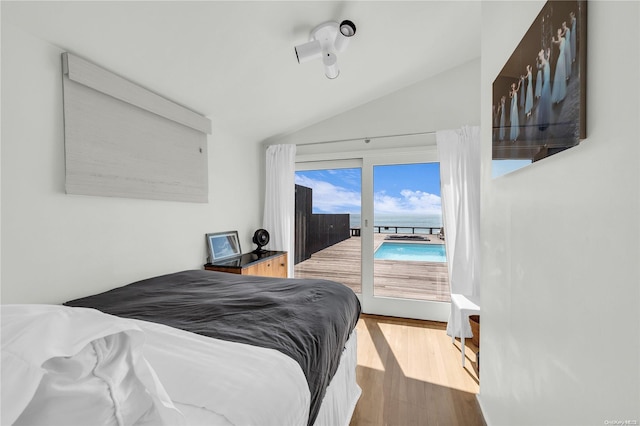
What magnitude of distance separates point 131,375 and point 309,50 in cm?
214

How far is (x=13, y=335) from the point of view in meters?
0.44

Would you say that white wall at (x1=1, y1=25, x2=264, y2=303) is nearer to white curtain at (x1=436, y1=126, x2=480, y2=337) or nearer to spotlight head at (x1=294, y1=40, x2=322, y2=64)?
spotlight head at (x1=294, y1=40, x2=322, y2=64)

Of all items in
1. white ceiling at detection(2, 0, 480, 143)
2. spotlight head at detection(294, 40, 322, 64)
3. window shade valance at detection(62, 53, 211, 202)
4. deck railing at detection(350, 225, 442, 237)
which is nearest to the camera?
white ceiling at detection(2, 0, 480, 143)

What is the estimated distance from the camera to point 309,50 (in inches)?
78.7

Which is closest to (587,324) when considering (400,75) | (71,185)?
(71,185)

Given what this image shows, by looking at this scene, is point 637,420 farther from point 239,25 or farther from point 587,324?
point 239,25

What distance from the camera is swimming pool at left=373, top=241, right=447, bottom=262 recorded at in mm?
3180

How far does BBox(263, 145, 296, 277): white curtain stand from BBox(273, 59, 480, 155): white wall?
31 cm

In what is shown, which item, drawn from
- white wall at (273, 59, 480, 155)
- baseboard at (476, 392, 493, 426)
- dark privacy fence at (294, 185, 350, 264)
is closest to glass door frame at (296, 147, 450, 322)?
white wall at (273, 59, 480, 155)

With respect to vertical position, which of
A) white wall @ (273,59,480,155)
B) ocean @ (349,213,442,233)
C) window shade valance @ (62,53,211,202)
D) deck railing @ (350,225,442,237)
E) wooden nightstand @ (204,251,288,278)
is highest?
white wall @ (273,59,480,155)

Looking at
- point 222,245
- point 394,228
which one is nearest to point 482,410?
point 394,228

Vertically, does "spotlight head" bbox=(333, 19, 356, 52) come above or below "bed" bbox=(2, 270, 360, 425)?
above

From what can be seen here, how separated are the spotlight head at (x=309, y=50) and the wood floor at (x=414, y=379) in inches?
97.7

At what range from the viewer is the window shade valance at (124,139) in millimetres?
1621
